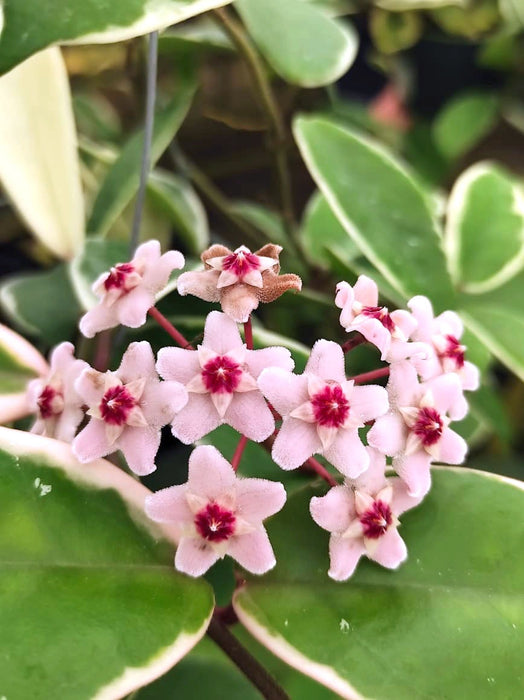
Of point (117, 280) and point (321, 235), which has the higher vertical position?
point (117, 280)

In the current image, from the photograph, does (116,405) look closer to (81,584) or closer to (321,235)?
(81,584)

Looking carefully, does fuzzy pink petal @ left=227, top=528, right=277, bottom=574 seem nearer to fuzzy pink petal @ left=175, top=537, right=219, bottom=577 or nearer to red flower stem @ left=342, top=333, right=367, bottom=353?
fuzzy pink petal @ left=175, top=537, right=219, bottom=577

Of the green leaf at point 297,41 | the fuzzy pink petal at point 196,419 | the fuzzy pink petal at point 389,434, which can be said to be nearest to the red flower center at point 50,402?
the fuzzy pink petal at point 196,419

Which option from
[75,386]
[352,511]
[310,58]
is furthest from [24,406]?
[310,58]

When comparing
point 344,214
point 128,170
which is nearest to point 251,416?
→ point 344,214

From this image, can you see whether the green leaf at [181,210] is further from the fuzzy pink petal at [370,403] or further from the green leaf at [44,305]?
the fuzzy pink petal at [370,403]

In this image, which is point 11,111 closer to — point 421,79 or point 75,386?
point 75,386
